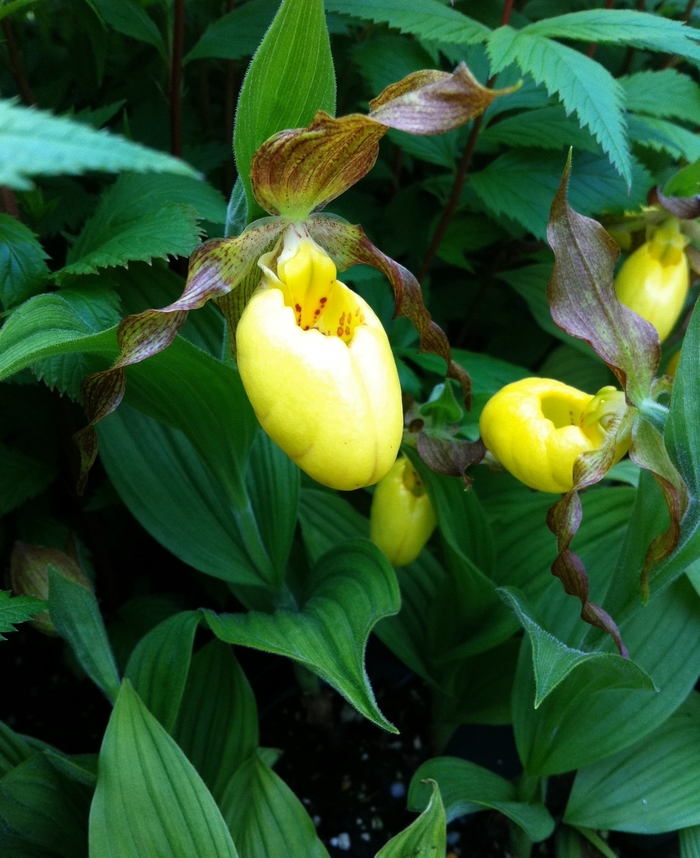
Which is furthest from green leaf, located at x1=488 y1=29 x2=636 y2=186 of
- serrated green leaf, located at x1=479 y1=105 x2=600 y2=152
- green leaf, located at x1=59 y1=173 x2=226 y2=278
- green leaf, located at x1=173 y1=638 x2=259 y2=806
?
green leaf, located at x1=173 y1=638 x2=259 y2=806

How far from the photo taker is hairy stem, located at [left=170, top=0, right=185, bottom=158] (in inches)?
38.5

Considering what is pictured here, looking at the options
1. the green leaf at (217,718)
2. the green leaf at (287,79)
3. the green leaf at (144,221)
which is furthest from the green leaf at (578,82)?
the green leaf at (217,718)

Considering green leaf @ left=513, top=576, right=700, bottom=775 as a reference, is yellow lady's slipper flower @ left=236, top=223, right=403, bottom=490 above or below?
above

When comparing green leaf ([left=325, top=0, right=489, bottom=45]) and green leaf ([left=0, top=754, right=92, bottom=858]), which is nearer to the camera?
green leaf ([left=0, top=754, right=92, bottom=858])

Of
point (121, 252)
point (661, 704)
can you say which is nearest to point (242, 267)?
point (121, 252)

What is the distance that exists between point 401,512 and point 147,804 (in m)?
0.48

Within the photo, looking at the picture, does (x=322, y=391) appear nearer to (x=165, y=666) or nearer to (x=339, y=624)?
(x=339, y=624)

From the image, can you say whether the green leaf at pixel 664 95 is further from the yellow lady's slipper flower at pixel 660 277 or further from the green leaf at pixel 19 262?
the green leaf at pixel 19 262

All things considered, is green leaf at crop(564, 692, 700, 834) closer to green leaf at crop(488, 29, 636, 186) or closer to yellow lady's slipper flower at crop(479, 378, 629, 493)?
yellow lady's slipper flower at crop(479, 378, 629, 493)

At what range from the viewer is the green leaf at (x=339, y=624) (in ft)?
2.41

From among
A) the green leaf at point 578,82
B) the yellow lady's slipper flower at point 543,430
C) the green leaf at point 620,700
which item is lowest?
the green leaf at point 620,700

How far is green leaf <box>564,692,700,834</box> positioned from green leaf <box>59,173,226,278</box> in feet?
3.09

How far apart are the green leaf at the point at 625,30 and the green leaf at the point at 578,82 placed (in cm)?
3

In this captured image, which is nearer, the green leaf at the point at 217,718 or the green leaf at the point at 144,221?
the green leaf at the point at 144,221
